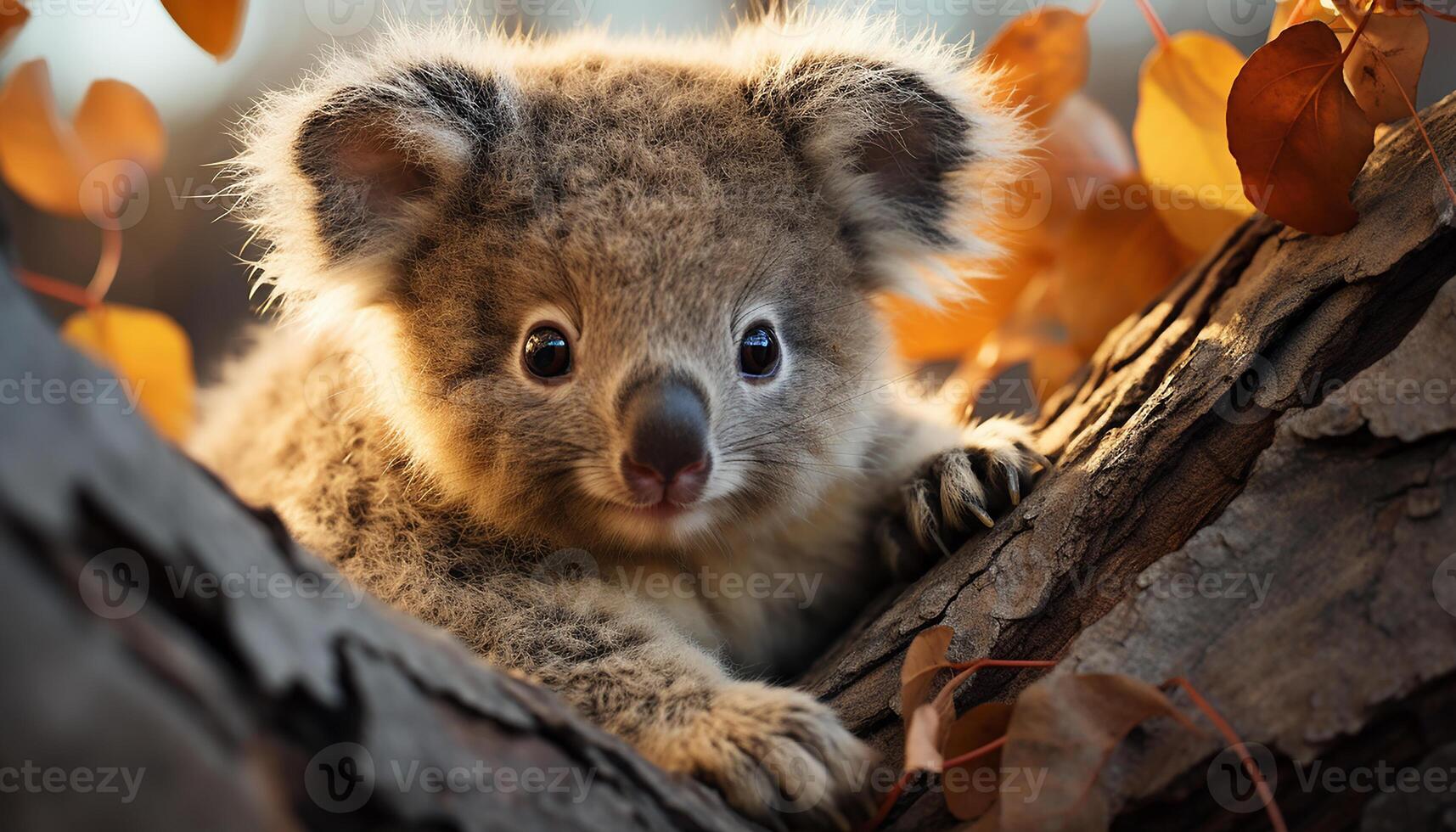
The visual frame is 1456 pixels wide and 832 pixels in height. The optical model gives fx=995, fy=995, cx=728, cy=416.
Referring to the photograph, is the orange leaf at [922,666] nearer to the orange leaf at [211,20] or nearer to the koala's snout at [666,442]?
the koala's snout at [666,442]

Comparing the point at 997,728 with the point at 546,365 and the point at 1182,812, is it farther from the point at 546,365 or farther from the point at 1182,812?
the point at 546,365

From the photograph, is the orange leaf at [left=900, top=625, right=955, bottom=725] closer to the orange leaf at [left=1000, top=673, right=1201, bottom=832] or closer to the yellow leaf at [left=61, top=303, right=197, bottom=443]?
the orange leaf at [left=1000, top=673, right=1201, bottom=832]

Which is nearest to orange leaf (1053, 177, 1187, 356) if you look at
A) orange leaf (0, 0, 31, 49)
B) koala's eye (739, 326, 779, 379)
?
koala's eye (739, 326, 779, 379)

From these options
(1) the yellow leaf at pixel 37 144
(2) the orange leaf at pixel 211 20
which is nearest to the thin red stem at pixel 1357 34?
(2) the orange leaf at pixel 211 20

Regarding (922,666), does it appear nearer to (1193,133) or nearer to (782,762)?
(782,762)

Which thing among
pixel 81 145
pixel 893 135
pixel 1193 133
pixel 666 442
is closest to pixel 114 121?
pixel 81 145
